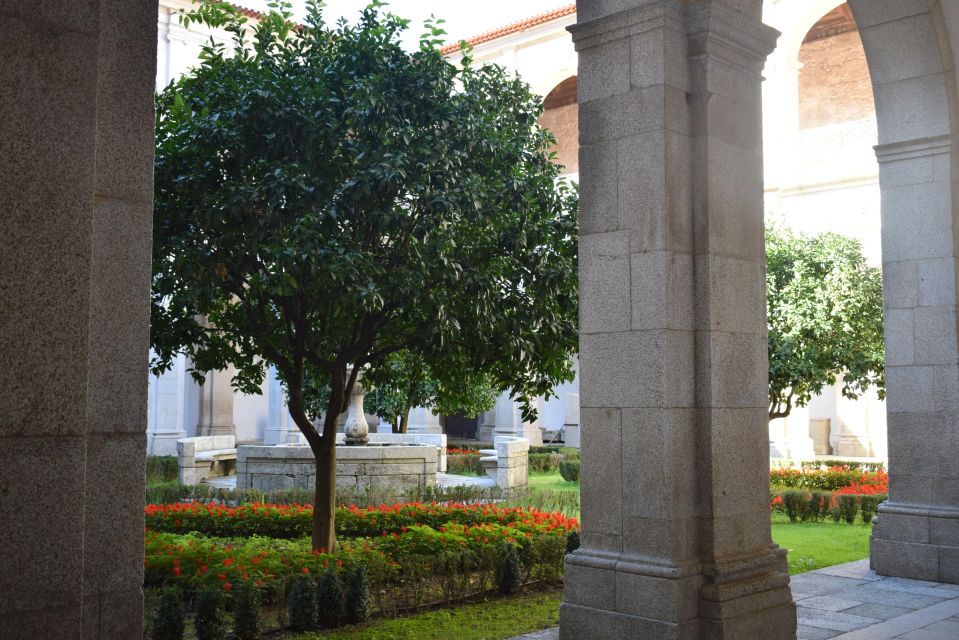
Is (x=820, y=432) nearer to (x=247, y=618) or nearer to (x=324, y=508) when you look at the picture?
(x=324, y=508)

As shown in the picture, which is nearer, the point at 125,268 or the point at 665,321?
the point at 125,268

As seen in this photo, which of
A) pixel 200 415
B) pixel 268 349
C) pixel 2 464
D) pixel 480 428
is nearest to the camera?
pixel 2 464

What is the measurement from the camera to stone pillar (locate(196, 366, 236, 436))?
27.4 metres

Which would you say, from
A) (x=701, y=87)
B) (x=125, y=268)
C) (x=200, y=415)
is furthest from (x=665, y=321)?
(x=200, y=415)

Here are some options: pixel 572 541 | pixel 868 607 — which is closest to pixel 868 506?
pixel 868 607

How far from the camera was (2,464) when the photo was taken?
2.91 metres

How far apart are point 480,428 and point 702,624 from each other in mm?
31404

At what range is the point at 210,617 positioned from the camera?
6438 mm

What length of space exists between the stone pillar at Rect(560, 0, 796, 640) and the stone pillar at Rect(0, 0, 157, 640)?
3.35 m

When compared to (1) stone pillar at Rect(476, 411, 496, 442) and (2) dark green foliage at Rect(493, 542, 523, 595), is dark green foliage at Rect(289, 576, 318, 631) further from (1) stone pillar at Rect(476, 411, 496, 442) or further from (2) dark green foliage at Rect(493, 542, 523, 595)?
(1) stone pillar at Rect(476, 411, 496, 442)

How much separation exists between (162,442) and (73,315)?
76.5ft

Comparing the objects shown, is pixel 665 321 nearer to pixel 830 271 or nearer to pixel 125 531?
pixel 125 531

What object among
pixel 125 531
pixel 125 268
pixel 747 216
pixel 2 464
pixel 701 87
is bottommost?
pixel 125 531

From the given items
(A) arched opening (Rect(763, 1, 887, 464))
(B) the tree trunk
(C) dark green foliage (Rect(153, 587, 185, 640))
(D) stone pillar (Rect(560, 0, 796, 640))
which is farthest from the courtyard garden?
(A) arched opening (Rect(763, 1, 887, 464))
